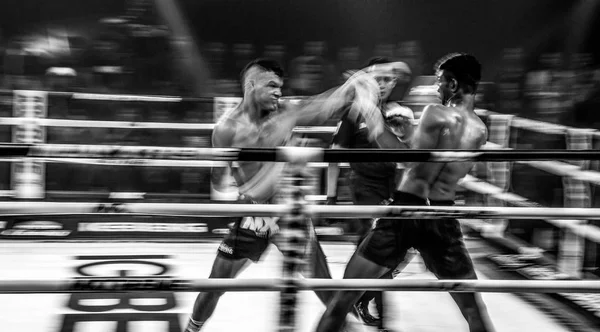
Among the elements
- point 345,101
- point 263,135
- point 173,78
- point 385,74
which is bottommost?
point 263,135

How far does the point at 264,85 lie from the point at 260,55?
245 inches

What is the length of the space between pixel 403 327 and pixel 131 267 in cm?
176

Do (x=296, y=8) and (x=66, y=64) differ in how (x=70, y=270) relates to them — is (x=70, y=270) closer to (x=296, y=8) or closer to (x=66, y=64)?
(x=66, y=64)

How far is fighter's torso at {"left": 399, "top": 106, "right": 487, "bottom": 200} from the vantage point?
2.23 m

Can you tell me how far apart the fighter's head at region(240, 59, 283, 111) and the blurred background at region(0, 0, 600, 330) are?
Result: 7.89ft

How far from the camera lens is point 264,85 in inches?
99.1

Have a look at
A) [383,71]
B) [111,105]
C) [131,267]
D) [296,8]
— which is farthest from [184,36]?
[383,71]

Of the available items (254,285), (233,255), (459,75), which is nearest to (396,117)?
(459,75)

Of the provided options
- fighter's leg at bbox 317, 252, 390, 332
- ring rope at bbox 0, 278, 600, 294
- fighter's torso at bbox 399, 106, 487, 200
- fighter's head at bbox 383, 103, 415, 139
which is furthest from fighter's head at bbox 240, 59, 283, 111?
ring rope at bbox 0, 278, 600, 294

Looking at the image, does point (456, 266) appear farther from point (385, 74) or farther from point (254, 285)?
point (385, 74)

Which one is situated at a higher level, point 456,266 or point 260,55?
point 260,55

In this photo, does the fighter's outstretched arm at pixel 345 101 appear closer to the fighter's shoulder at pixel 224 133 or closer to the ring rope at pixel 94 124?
the fighter's shoulder at pixel 224 133

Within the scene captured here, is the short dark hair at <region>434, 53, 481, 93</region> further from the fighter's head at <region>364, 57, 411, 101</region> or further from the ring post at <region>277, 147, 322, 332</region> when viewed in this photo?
the ring post at <region>277, 147, 322, 332</region>

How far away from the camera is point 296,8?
895cm
